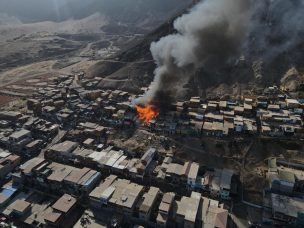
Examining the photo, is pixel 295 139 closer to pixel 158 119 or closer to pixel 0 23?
pixel 158 119

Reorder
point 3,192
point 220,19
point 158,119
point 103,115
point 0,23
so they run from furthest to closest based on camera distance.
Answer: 1. point 0,23
2. point 220,19
3. point 103,115
4. point 158,119
5. point 3,192

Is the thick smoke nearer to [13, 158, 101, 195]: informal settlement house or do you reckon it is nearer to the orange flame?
the orange flame

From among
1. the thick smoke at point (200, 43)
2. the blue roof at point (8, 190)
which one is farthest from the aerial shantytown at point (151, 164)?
the thick smoke at point (200, 43)

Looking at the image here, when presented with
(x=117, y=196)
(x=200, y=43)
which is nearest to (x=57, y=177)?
(x=117, y=196)

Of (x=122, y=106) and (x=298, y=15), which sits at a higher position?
(x=298, y=15)

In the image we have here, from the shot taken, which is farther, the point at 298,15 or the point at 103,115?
the point at 298,15

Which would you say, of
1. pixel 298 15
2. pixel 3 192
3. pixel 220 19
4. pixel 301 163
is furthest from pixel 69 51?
pixel 301 163

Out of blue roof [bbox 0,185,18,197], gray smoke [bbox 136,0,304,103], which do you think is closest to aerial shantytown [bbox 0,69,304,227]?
blue roof [bbox 0,185,18,197]
